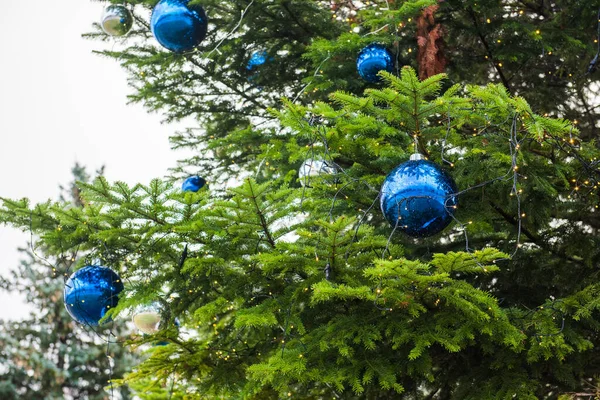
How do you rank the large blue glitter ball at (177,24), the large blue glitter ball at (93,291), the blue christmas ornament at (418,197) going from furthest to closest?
the large blue glitter ball at (177,24) < the large blue glitter ball at (93,291) < the blue christmas ornament at (418,197)

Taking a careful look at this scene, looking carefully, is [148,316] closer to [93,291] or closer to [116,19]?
[93,291]

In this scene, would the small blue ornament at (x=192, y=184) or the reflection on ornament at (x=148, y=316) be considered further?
the small blue ornament at (x=192, y=184)

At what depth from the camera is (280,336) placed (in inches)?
184

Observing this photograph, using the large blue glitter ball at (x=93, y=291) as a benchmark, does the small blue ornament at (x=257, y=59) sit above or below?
above

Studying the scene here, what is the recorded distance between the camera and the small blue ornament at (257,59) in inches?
257

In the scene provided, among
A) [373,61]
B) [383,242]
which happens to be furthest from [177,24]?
[383,242]

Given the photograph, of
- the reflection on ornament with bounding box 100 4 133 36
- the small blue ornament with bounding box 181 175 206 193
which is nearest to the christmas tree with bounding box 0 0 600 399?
the reflection on ornament with bounding box 100 4 133 36

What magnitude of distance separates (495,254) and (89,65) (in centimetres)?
1832

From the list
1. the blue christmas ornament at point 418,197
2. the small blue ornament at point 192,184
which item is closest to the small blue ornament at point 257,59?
the small blue ornament at point 192,184

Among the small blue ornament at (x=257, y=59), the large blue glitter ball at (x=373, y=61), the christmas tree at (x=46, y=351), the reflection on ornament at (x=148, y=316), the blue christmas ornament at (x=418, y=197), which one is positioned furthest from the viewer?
the christmas tree at (x=46, y=351)

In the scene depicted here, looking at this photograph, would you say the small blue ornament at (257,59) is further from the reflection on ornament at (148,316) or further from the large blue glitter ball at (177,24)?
the reflection on ornament at (148,316)

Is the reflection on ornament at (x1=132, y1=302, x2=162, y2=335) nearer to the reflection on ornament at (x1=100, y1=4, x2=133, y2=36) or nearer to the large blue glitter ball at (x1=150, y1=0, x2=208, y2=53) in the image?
the large blue glitter ball at (x1=150, y1=0, x2=208, y2=53)

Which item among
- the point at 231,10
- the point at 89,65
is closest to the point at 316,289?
the point at 231,10

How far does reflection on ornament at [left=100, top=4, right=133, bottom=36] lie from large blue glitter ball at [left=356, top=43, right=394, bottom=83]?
206 centimetres
